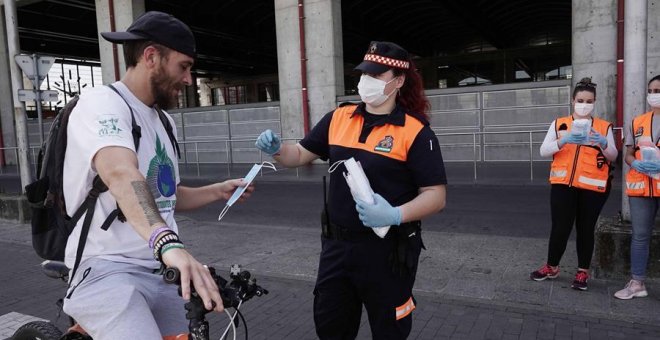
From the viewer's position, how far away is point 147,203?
5.49 feet

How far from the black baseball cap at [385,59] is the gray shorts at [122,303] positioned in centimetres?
143

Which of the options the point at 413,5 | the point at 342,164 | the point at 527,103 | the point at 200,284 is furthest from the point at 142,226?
the point at 413,5

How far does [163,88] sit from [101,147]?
0.39 m

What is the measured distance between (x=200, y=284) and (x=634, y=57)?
16.2ft

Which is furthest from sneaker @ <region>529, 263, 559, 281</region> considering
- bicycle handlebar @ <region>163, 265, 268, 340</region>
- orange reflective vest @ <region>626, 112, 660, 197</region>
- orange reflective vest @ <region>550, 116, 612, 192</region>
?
bicycle handlebar @ <region>163, 265, 268, 340</region>

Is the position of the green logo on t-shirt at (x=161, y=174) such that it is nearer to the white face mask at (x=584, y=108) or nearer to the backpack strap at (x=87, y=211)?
the backpack strap at (x=87, y=211)

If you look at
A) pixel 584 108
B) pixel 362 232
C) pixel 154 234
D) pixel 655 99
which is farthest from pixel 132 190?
pixel 655 99

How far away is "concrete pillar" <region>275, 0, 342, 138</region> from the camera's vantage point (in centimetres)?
1470

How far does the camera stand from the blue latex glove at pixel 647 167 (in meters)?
4.04

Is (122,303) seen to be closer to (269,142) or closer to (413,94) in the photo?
(269,142)

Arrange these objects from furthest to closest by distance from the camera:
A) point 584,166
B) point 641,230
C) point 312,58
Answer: point 312,58
point 584,166
point 641,230

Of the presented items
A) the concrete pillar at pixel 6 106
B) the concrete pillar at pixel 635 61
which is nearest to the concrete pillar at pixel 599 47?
the concrete pillar at pixel 635 61

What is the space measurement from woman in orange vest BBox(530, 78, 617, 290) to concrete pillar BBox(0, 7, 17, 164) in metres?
22.4

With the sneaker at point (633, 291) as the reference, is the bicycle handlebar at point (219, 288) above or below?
above
